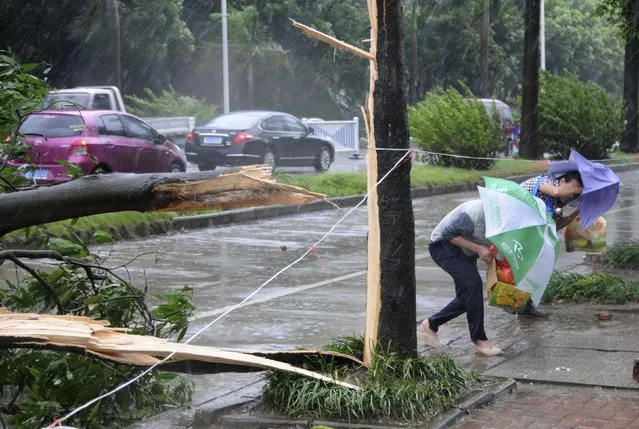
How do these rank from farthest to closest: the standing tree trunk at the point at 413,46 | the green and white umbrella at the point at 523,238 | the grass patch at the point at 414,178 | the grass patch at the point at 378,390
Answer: the standing tree trunk at the point at 413,46 → the grass patch at the point at 414,178 → the green and white umbrella at the point at 523,238 → the grass patch at the point at 378,390

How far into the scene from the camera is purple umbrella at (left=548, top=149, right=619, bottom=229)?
8.03m

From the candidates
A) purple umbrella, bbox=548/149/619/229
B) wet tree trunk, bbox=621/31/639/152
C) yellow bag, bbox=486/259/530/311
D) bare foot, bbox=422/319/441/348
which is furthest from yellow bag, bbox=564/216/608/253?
wet tree trunk, bbox=621/31/639/152

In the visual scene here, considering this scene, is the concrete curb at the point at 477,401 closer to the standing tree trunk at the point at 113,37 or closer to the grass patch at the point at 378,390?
the grass patch at the point at 378,390

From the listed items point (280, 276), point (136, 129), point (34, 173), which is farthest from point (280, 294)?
point (136, 129)

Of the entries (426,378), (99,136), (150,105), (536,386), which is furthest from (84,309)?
(150,105)

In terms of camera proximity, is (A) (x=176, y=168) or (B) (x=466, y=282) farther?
(A) (x=176, y=168)

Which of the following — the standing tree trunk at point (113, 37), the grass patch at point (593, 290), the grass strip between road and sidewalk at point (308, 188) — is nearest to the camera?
the grass patch at point (593, 290)

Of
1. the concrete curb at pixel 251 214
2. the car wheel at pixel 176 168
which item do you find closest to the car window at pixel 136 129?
the car wheel at pixel 176 168

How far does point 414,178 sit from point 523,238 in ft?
52.8

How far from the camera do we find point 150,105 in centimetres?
4191

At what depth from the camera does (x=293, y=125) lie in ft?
89.2

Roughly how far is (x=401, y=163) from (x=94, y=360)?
83.2 inches

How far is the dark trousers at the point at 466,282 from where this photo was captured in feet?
25.6

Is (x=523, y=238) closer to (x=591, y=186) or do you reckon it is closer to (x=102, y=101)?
(x=591, y=186)
